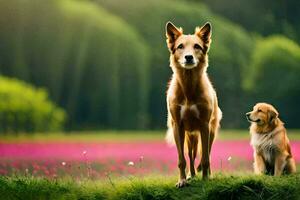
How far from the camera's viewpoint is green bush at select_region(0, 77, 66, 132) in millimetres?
17688

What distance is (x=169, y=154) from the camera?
11.2 meters

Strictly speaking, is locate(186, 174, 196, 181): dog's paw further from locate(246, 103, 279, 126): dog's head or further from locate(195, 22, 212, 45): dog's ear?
locate(195, 22, 212, 45): dog's ear

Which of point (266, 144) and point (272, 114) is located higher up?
point (272, 114)

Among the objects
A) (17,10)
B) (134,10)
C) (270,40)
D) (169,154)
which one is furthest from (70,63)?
(169,154)

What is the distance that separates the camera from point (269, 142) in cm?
715

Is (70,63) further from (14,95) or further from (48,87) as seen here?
(14,95)

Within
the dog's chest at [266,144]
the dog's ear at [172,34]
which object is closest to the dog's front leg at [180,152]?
the dog's ear at [172,34]

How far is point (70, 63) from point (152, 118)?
12.1ft

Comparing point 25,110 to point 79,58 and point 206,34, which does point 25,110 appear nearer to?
point 79,58

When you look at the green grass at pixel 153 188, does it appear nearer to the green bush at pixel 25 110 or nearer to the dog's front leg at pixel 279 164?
the dog's front leg at pixel 279 164

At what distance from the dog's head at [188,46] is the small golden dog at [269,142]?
131 centimetres

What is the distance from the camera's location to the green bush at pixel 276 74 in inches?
738

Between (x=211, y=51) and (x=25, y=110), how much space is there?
7057 millimetres

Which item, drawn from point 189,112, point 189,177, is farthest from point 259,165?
point 189,112
